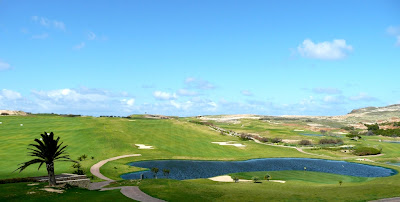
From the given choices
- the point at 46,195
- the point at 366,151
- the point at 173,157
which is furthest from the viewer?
the point at 366,151

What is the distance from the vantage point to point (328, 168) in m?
81.8

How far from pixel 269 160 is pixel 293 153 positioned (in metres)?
16.6

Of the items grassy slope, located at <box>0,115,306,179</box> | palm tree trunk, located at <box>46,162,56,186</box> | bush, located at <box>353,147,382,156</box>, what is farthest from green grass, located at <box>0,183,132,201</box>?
bush, located at <box>353,147,382,156</box>

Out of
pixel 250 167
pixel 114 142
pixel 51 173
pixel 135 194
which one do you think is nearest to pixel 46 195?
pixel 51 173

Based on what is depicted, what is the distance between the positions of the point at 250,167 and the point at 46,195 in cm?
5510

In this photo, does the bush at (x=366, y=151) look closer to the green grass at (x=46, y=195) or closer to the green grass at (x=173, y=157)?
the green grass at (x=173, y=157)

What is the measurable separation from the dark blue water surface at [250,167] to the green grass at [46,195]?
2714 centimetres

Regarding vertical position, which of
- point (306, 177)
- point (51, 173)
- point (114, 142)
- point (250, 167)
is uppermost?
point (114, 142)

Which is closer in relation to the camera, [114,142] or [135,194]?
[135,194]

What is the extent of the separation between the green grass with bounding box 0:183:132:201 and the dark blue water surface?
27142mm

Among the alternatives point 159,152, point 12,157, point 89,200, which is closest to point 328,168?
point 159,152

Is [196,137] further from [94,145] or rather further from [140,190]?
[140,190]

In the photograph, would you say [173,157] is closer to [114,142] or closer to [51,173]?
[114,142]

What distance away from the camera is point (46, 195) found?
35.9 metres
